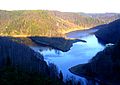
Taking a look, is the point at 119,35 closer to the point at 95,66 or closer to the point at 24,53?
the point at 24,53

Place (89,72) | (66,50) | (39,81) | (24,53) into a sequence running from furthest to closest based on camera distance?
(66,50), (24,53), (89,72), (39,81)

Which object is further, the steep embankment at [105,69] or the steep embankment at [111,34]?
the steep embankment at [111,34]

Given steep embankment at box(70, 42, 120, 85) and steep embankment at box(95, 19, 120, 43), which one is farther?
steep embankment at box(95, 19, 120, 43)

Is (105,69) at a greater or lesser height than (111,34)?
greater

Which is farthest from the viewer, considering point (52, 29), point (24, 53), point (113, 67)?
point (52, 29)

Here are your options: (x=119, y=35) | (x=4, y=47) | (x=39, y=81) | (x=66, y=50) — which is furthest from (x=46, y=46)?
(x=39, y=81)

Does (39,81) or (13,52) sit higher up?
(39,81)

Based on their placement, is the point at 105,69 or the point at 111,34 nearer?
the point at 105,69

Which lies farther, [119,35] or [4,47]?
[119,35]

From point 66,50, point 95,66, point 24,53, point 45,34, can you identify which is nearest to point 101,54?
point 95,66

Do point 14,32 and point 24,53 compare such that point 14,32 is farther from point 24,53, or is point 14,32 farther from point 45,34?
point 24,53
